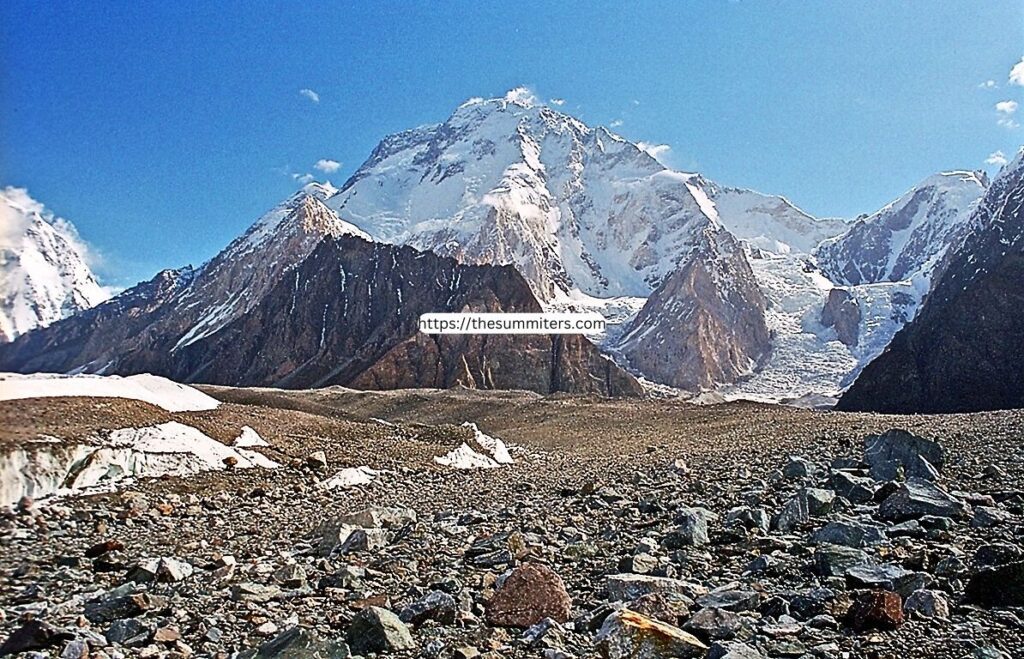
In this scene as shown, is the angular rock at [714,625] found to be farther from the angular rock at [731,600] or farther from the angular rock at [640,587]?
the angular rock at [640,587]

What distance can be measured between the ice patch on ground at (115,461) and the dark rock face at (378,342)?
317 feet

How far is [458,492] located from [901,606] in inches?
467

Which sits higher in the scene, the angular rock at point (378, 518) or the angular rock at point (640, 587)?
the angular rock at point (640, 587)

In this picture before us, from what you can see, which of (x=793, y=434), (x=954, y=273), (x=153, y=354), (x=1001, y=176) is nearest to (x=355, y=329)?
(x=153, y=354)

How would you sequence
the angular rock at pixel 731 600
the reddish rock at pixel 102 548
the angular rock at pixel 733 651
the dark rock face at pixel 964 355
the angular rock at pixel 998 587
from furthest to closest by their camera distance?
the dark rock face at pixel 964 355, the reddish rock at pixel 102 548, the angular rock at pixel 731 600, the angular rock at pixel 998 587, the angular rock at pixel 733 651

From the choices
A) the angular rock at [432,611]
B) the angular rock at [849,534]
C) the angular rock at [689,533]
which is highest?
the angular rock at [849,534]

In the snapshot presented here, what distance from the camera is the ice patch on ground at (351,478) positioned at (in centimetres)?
1780

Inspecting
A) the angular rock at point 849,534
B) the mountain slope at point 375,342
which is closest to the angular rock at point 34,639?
the angular rock at point 849,534

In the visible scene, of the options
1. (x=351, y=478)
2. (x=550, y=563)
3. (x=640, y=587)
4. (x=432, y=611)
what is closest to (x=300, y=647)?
(x=432, y=611)

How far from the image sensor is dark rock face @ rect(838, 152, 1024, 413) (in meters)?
97.0

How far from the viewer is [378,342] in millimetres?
133875

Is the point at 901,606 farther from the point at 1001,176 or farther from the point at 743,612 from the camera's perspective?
the point at 1001,176

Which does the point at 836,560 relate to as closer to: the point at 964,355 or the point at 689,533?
the point at 689,533

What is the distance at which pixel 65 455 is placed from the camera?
46.3ft
